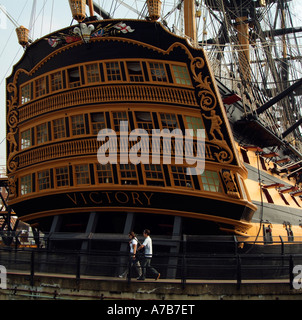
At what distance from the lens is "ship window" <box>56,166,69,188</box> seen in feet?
69.1

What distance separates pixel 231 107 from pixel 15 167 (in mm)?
11333

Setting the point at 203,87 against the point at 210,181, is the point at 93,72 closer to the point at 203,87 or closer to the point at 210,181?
the point at 203,87

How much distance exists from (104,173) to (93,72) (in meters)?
4.43

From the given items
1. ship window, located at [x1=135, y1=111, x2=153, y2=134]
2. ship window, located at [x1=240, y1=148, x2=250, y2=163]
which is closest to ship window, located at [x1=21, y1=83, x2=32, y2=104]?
ship window, located at [x1=135, y1=111, x2=153, y2=134]

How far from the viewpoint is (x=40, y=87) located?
22188 mm

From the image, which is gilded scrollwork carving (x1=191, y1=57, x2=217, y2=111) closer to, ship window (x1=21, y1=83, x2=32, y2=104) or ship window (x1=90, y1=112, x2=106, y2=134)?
ship window (x1=90, y1=112, x2=106, y2=134)

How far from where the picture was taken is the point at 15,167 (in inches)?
910

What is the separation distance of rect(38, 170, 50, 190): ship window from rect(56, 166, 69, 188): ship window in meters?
0.63

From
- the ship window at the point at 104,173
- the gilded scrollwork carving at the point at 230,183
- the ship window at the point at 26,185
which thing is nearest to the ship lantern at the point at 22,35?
the ship window at the point at 26,185

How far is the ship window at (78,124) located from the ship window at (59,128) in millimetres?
519

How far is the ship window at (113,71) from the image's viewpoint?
66.6ft

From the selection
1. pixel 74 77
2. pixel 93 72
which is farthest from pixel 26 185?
pixel 93 72

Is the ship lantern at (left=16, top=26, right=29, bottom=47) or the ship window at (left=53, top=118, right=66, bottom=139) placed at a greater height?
the ship lantern at (left=16, top=26, right=29, bottom=47)

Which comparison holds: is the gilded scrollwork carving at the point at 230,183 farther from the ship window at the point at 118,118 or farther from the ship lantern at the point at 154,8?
the ship lantern at the point at 154,8
